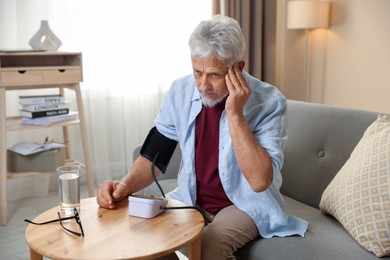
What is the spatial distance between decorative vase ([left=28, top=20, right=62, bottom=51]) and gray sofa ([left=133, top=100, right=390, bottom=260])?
96 centimetres

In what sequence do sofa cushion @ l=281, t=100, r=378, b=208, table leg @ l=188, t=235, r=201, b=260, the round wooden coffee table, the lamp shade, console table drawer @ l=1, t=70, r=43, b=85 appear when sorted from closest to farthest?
the round wooden coffee table, table leg @ l=188, t=235, r=201, b=260, sofa cushion @ l=281, t=100, r=378, b=208, console table drawer @ l=1, t=70, r=43, b=85, the lamp shade

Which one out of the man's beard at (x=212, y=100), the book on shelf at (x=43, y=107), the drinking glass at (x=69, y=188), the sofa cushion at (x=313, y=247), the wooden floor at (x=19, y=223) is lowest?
the wooden floor at (x=19, y=223)

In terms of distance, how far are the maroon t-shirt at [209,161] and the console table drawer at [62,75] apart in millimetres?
1289

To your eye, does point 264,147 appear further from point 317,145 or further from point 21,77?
point 21,77

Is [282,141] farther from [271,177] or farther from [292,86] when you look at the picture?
[292,86]

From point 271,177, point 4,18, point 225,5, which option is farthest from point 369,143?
point 4,18

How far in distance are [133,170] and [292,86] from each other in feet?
8.79

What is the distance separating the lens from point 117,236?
4.16 feet

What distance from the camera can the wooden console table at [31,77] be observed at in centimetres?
253

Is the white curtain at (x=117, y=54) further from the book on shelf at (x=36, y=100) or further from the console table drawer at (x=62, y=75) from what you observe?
the console table drawer at (x=62, y=75)

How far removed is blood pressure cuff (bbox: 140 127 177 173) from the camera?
5.53ft

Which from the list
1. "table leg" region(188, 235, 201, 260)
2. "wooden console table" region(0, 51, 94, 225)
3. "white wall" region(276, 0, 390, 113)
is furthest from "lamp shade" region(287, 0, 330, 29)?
"table leg" region(188, 235, 201, 260)

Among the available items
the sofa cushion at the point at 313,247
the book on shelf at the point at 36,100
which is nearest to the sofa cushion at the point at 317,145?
the sofa cushion at the point at 313,247

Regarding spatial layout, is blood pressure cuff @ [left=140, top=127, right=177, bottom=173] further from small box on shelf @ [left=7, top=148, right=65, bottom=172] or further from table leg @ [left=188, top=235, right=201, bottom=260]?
small box on shelf @ [left=7, top=148, right=65, bottom=172]
